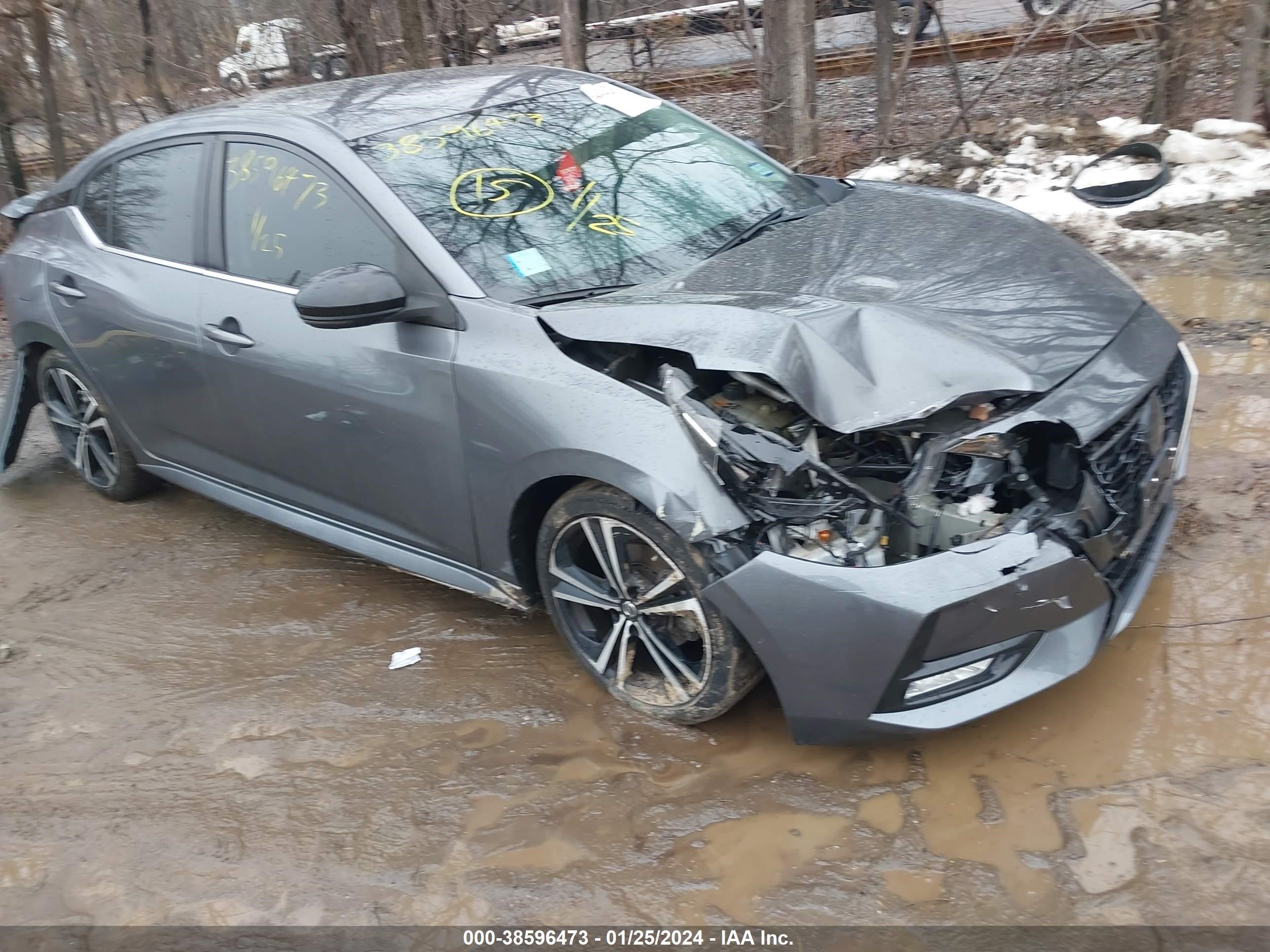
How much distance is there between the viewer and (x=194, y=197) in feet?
13.7

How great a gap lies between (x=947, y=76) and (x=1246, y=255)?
3362 mm

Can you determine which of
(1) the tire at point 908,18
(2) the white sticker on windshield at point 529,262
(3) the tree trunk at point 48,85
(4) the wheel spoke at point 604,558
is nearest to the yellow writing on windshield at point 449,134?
(2) the white sticker on windshield at point 529,262

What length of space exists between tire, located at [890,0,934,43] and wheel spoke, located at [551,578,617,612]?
6.63 meters

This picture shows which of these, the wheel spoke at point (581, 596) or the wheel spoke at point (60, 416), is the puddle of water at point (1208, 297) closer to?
the wheel spoke at point (581, 596)

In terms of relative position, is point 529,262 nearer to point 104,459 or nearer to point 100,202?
point 100,202

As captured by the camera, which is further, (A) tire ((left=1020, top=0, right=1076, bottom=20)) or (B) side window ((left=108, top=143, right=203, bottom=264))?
(A) tire ((left=1020, top=0, right=1076, bottom=20))

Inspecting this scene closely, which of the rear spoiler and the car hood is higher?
the rear spoiler

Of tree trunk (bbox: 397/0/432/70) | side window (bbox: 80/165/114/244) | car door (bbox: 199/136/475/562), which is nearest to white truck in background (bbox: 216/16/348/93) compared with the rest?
tree trunk (bbox: 397/0/432/70)

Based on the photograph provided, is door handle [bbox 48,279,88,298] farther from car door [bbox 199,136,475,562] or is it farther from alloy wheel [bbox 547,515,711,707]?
alloy wheel [bbox 547,515,711,707]

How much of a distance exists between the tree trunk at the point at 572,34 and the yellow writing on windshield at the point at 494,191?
5.95m

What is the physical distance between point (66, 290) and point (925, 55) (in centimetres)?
687

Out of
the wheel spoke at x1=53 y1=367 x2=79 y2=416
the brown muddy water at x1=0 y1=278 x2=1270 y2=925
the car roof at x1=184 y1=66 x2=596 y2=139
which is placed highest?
the car roof at x1=184 y1=66 x2=596 y2=139

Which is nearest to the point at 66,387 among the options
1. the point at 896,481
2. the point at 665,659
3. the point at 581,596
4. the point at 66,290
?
the point at 66,290

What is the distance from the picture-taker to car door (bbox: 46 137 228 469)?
4180mm
